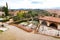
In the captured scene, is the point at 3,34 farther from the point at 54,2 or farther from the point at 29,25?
the point at 54,2

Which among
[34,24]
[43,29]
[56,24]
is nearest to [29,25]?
[34,24]

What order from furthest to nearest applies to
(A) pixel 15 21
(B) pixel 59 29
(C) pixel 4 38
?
(A) pixel 15 21 < (C) pixel 4 38 < (B) pixel 59 29

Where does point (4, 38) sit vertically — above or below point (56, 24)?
below

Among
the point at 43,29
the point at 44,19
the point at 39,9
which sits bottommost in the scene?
the point at 43,29

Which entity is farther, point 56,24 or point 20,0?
point 20,0

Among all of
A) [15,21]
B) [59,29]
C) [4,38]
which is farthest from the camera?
[15,21]

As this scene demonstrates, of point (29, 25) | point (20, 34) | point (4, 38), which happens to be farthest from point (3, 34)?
point (29, 25)

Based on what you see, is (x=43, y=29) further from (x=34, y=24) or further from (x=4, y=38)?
(x=4, y=38)
